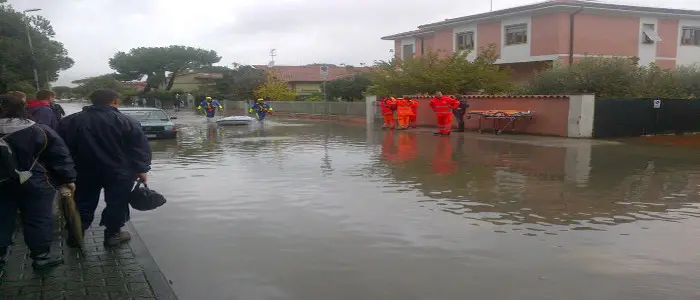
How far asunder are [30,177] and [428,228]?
3840 mm

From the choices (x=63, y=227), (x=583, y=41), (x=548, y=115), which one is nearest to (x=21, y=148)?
(x=63, y=227)

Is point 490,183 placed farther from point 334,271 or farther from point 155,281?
point 155,281

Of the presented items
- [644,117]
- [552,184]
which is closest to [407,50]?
[644,117]

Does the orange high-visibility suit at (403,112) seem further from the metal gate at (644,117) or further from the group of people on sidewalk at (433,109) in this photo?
the metal gate at (644,117)

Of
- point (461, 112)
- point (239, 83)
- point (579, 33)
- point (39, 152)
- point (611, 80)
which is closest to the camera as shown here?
point (39, 152)

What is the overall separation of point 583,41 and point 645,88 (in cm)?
972

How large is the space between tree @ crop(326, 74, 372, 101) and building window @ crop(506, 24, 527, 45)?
11.7 m

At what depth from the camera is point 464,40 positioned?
109 ft

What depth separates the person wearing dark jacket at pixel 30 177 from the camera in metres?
4.58

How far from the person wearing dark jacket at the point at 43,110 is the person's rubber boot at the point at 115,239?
6.95 feet

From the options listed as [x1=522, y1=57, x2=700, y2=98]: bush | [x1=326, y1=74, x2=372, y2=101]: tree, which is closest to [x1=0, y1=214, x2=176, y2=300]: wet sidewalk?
[x1=522, y1=57, x2=700, y2=98]: bush

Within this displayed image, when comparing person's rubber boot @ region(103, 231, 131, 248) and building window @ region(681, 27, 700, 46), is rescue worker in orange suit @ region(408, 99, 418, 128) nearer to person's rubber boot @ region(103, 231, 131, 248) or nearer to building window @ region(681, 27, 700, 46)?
building window @ region(681, 27, 700, 46)

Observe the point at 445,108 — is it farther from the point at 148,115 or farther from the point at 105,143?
the point at 105,143

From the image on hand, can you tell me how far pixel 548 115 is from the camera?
1852 centimetres
